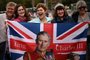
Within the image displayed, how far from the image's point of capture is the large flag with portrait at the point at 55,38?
7384 millimetres

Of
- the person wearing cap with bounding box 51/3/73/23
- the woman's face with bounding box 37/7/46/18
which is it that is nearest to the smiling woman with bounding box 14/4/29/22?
the woman's face with bounding box 37/7/46/18

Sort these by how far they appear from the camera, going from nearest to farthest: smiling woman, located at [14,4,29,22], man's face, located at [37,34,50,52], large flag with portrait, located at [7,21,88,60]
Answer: man's face, located at [37,34,50,52], large flag with portrait, located at [7,21,88,60], smiling woman, located at [14,4,29,22]

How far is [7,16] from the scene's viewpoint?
8.30 metres

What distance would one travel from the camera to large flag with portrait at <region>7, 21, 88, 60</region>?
7384 mm

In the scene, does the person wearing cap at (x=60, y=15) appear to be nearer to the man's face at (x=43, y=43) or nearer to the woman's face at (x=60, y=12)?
the woman's face at (x=60, y=12)

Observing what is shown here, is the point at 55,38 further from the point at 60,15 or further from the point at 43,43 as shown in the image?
the point at 60,15

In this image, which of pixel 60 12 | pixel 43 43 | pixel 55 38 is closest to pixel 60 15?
pixel 60 12

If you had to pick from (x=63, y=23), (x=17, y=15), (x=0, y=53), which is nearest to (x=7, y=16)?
(x=17, y=15)

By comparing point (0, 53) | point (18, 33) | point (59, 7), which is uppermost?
point (59, 7)

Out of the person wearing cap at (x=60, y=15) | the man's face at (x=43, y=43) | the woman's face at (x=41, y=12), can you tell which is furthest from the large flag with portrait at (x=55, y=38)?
the woman's face at (x=41, y=12)

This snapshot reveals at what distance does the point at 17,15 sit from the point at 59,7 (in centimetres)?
97

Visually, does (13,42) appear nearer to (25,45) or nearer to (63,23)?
(25,45)

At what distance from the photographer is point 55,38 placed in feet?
24.3

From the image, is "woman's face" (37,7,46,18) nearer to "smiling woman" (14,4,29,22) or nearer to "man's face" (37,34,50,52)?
"smiling woman" (14,4,29,22)
